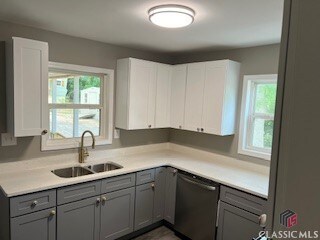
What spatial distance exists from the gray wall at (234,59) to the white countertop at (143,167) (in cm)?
10

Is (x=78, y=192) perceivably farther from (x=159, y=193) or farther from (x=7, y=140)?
(x=159, y=193)

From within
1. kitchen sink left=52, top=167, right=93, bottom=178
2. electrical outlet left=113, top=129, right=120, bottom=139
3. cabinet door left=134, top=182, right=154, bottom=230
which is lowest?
cabinet door left=134, top=182, right=154, bottom=230

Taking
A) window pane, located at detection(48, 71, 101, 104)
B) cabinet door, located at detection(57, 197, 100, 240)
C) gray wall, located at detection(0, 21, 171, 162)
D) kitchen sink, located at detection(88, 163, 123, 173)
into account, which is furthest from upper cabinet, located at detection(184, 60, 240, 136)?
cabinet door, located at detection(57, 197, 100, 240)

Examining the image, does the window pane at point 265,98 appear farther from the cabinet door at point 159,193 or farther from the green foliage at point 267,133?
the cabinet door at point 159,193

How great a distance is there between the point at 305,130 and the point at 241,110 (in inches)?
98.9

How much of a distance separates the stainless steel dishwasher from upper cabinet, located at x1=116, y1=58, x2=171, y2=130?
875 millimetres

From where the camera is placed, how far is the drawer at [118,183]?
2.53 metres

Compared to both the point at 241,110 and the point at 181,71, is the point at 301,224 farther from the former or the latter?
the point at 181,71

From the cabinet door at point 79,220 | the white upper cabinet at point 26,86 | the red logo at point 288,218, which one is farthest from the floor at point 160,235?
the red logo at point 288,218

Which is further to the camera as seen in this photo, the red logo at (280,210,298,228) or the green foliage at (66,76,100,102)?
the green foliage at (66,76,100,102)

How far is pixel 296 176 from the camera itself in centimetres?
63

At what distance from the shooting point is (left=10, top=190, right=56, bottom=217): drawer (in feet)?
6.43

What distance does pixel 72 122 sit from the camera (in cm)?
299

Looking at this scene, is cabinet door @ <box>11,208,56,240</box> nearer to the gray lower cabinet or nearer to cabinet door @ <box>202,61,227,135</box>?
the gray lower cabinet
